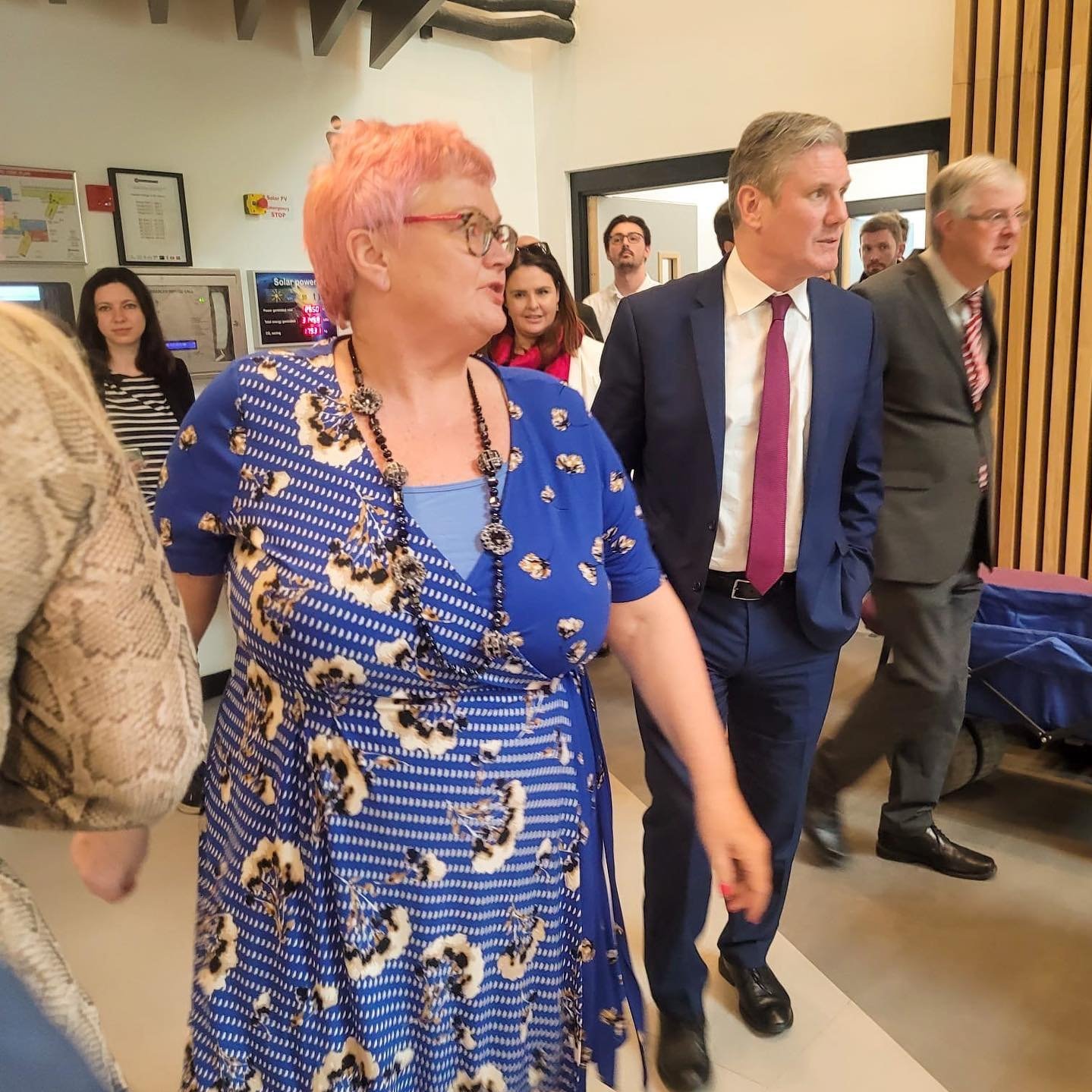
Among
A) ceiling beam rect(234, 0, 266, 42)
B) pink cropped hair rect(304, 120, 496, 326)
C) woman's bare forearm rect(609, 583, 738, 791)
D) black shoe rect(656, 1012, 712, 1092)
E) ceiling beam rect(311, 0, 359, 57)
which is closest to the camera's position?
pink cropped hair rect(304, 120, 496, 326)

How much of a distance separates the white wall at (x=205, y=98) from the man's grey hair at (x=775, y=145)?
189cm

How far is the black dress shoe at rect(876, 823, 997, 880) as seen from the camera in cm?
279

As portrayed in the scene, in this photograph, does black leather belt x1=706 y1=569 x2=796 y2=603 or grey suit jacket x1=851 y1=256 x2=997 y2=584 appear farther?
grey suit jacket x1=851 y1=256 x2=997 y2=584

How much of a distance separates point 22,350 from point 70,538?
120 mm

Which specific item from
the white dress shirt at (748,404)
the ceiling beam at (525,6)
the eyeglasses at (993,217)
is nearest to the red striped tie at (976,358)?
the eyeglasses at (993,217)

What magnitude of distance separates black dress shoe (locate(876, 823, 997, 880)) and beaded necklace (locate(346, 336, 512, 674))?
214 centimetres

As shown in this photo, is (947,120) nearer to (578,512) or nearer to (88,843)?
(578,512)

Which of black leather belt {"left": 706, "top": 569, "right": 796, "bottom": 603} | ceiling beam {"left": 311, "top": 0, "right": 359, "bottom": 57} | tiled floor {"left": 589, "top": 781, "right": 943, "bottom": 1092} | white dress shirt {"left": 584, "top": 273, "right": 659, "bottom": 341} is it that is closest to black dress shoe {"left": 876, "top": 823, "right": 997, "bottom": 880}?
tiled floor {"left": 589, "top": 781, "right": 943, "bottom": 1092}

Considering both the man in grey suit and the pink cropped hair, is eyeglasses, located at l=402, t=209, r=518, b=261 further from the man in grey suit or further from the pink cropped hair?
the man in grey suit

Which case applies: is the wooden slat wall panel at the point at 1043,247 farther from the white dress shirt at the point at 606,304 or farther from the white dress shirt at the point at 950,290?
the white dress shirt at the point at 950,290

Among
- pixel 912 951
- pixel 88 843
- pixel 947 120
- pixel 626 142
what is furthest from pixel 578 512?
pixel 626 142

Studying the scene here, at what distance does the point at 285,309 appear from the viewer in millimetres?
4680

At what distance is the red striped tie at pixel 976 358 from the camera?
2576 mm

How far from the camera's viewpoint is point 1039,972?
2.36m
